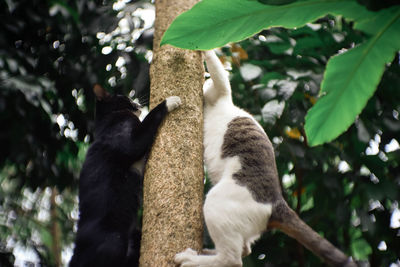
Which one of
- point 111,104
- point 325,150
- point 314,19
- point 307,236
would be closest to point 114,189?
point 111,104

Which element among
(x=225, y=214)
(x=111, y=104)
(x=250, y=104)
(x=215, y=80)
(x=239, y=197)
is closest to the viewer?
(x=225, y=214)

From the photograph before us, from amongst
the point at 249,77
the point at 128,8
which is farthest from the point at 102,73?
the point at 249,77

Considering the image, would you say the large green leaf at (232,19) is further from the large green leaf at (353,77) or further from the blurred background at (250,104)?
the blurred background at (250,104)

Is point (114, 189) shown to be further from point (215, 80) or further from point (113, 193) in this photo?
point (215, 80)

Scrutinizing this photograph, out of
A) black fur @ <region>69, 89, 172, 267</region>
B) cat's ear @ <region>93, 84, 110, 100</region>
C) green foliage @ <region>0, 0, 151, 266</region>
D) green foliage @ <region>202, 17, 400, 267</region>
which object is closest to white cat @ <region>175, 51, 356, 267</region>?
green foliage @ <region>202, 17, 400, 267</region>

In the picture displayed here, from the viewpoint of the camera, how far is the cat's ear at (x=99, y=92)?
Answer: 10.9 feet

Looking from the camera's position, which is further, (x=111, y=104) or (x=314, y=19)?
(x=111, y=104)

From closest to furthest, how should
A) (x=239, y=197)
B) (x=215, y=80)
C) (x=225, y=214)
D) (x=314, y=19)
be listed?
(x=314, y=19) → (x=225, y=214) → (x=239, y=197) → (x=215, y=80)

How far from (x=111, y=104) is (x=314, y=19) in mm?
2823

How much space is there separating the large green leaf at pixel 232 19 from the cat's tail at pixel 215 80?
2171 millimetres

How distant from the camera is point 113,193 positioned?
119 inches

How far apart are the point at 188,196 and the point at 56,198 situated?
450cm

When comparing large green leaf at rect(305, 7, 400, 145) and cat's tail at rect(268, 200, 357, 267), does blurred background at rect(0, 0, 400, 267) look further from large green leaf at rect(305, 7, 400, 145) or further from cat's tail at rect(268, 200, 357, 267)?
→ large green leaf at rect(305, 7, 400, 145)

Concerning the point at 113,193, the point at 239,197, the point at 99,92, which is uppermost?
the point at 99,92
